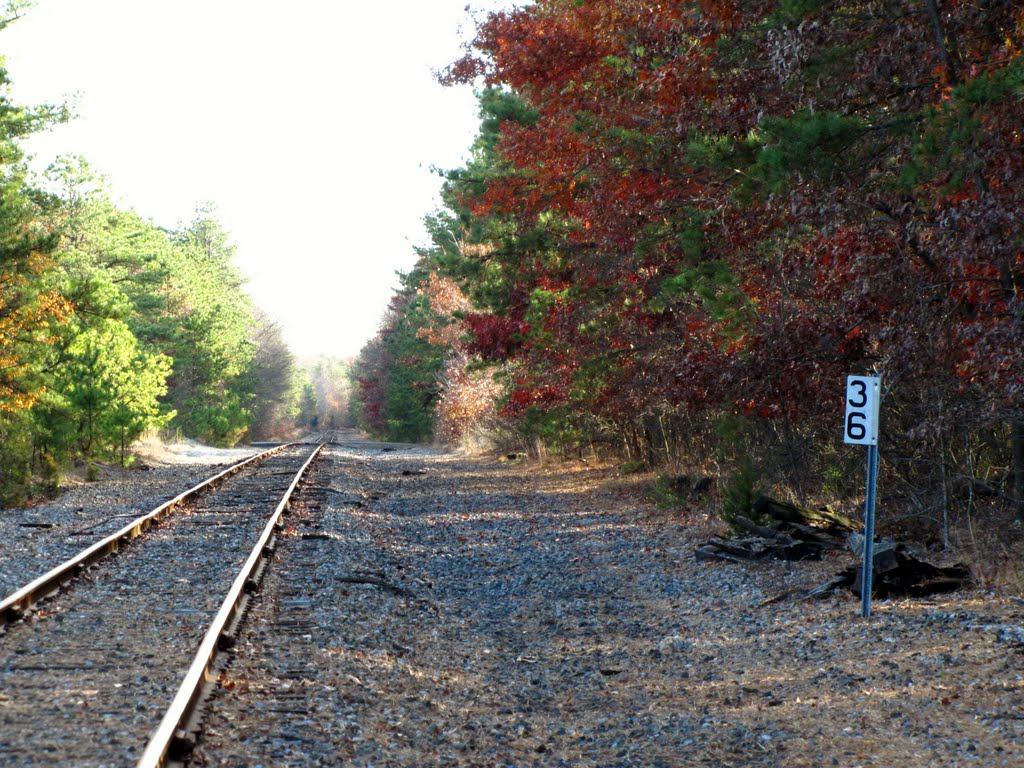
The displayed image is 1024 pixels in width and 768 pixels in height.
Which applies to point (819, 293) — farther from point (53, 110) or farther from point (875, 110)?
point (53, 110)

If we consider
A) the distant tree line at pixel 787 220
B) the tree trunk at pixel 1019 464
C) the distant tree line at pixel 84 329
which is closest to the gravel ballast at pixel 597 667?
the tree trunk at pixel 1019 464

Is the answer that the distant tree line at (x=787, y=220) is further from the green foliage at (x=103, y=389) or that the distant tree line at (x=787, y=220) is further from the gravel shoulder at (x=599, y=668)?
the green foliage at (x=103, y=389)

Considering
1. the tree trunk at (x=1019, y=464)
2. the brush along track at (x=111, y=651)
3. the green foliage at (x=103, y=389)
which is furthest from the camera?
the green foliage at (x=103, y=389)

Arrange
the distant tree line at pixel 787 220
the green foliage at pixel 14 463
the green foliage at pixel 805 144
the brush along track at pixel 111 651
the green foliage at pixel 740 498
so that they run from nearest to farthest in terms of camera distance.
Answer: the brush along track at pixel 111 651 → the distant tree line at pixel 787 220 → the green foliage at pixel 805 144 → the green foliage at pixel 740 498 → the green foliage at pixel 14 463

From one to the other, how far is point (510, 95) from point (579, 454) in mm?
10816

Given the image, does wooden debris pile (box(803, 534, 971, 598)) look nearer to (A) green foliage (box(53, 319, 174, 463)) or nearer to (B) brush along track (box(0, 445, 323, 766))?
(B) brush along track (box(0, 445, 323, 766))

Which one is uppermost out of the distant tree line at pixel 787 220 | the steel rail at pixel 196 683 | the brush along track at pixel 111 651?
the distant tree line at pixel 787 220

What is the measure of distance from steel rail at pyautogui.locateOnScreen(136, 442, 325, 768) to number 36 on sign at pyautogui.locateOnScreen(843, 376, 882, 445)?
557 cm

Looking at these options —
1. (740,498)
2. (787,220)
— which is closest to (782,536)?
(740,498)

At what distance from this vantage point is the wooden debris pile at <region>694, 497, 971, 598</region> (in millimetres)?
11422

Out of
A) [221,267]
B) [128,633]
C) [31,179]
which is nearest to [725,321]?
[128,633]

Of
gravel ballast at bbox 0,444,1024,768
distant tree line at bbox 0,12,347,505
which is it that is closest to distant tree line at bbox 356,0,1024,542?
gravel ballast at bbox 0,444,1024,768

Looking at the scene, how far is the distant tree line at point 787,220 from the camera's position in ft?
33.4

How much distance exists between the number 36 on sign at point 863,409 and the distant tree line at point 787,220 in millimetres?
913
